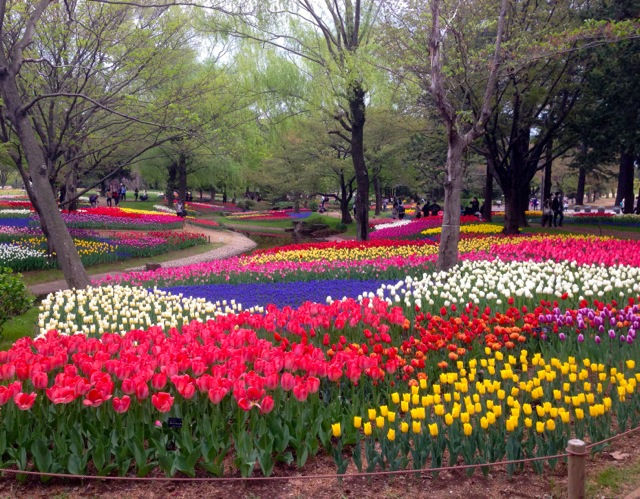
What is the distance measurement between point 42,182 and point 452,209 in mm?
7705

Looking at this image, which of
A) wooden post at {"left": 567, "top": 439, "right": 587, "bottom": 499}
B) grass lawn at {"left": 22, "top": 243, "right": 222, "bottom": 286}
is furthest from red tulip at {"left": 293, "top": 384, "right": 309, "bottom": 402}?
grass lawn at {"left": 22, "top": 243, "right": 222, "bottom": 286}

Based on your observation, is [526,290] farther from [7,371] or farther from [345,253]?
[345,253]

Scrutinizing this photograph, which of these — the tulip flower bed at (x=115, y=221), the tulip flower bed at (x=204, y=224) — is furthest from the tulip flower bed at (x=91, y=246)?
the tulip flower bed at (x=204, y=224)

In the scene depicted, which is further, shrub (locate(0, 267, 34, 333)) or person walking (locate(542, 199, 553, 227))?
person walking (locate(542, 199, 553, 227))

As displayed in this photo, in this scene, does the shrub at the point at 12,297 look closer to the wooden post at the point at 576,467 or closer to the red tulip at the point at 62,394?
the red tulip at the point at 62,394

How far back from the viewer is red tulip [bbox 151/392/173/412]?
4148 mm

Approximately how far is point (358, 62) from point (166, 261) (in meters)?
9.42

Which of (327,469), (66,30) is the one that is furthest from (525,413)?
(66,30)

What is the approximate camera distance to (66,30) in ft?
50.4

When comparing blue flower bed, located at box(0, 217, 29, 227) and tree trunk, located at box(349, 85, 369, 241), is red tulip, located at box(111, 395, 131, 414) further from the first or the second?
blue flower bed, located at box(0, 217, 29, 227)

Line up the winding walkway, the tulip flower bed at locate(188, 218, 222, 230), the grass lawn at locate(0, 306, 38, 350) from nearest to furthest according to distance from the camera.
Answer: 1. the grass lawn at locate(0, 306, 38, 350)
2. the winding walkway
3. the tulip flower bed at locate(188, 218, 222, 230)

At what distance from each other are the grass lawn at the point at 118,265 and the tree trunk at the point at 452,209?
11247 millimetres

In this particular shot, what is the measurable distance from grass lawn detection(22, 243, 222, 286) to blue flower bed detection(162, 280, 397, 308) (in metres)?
7.28

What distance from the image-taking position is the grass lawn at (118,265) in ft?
55.6
